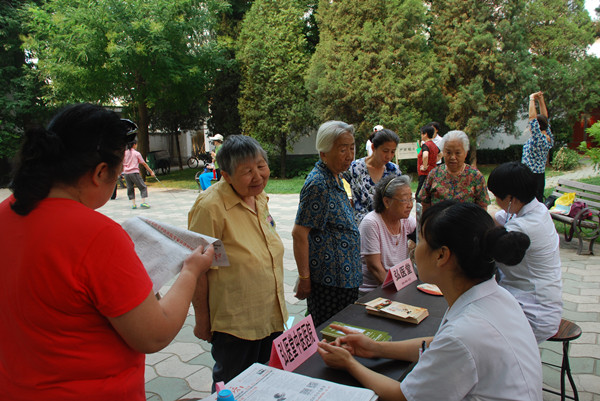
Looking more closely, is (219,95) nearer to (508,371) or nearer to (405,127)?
(405,127)

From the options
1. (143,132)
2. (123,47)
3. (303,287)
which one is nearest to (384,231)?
(303,287)

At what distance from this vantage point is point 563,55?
15.8 metres

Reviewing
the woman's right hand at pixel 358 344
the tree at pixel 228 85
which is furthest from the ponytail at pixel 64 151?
the tree at pixel 228 85

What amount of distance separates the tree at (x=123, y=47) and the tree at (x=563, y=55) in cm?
1219

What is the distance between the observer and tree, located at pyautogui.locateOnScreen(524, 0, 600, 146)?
15445 millimetres

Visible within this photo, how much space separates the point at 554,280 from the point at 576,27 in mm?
Result: 17677

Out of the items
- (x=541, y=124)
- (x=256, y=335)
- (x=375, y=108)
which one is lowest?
(x=256, y=335)

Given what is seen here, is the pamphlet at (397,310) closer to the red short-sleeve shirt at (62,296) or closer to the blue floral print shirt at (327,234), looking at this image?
the blue floral print shirt at (327,234)

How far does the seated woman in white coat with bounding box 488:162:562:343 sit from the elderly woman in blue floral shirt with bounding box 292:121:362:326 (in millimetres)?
854

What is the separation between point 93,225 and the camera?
100 cm

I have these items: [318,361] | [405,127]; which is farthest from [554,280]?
[405,127]

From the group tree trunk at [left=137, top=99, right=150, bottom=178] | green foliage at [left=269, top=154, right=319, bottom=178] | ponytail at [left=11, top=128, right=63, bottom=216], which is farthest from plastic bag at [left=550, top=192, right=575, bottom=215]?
tree trunk at [left=137, top=99, right=150, bottom=178]

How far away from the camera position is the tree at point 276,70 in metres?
15.4

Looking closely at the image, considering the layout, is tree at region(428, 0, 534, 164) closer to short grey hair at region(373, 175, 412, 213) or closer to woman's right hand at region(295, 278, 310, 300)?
short grey hair at region(373, 175, 412, 213)
